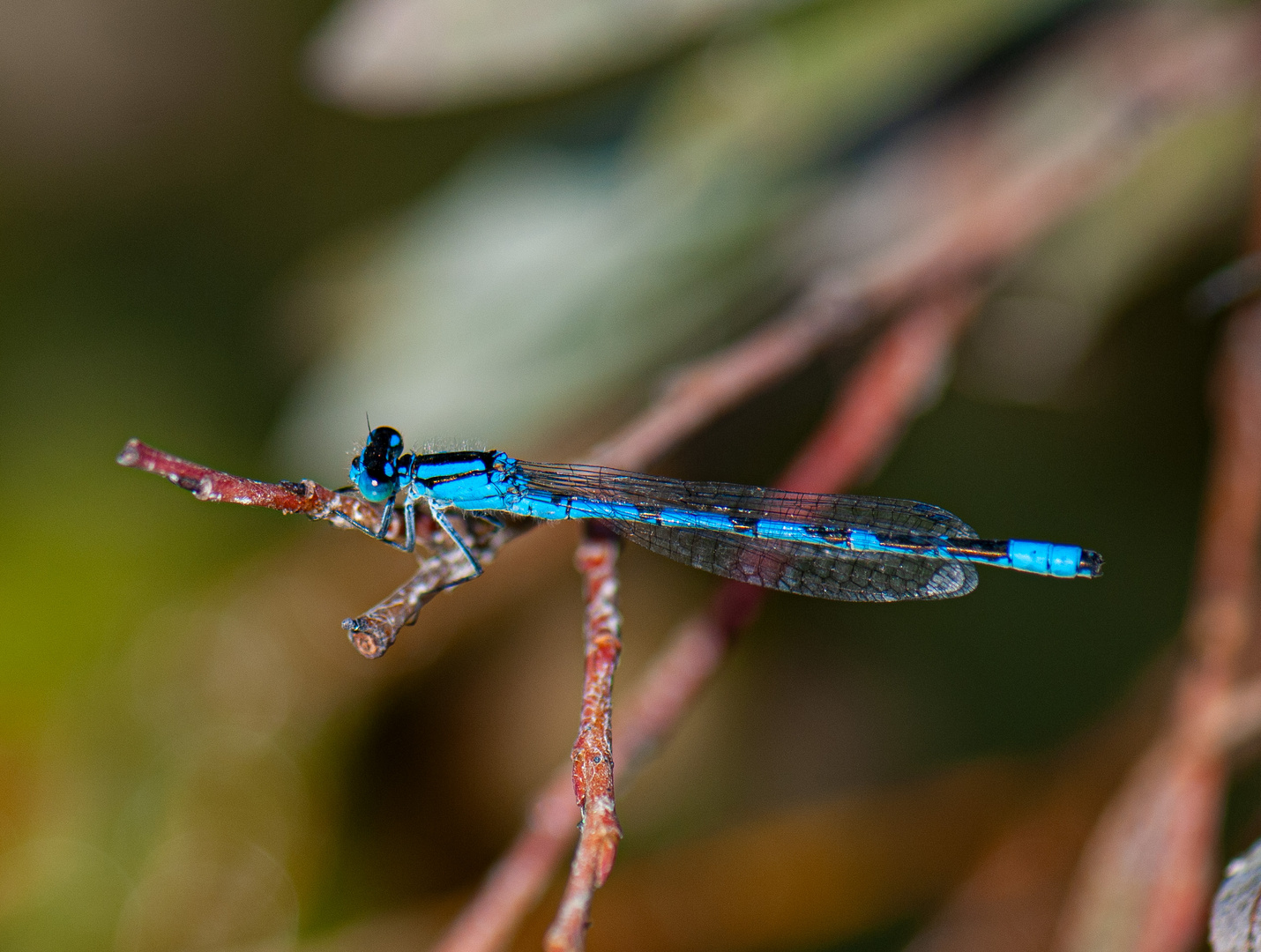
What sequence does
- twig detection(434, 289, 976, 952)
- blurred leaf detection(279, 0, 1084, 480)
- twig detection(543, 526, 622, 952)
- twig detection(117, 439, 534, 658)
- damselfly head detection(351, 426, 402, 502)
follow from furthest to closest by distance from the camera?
blurred leaf detection(279, 0, 1084, 480) → damselfly head detection(351, 426, 402, 502) → twig detection(434, 289, 976, 952) → twig detection(117, 439, 534, 658) → twig detection(543, 526, 622, 952)

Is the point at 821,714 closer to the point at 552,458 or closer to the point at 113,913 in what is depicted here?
the point at 552,458

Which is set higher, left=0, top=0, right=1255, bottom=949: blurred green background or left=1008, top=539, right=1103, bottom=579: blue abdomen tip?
left=0, top=0, right=1255, bottom=949: blurred green background

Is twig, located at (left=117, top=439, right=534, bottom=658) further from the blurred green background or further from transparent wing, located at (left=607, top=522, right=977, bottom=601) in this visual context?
the blurred green background

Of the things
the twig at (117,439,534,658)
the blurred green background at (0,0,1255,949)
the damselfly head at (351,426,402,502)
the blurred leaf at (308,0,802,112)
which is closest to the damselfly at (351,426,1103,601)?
the damselfly head at (351,426,402,502)

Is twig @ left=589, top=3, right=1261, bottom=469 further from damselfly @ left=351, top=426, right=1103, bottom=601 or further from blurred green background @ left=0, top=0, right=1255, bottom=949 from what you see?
damselfly @ left=351, top=426, right=1103, bottom=601

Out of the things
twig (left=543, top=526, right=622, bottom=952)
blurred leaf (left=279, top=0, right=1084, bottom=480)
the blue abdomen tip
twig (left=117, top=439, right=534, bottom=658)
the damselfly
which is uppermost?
blurred leaf (left=279, top=0, right=1084, bottom=480)

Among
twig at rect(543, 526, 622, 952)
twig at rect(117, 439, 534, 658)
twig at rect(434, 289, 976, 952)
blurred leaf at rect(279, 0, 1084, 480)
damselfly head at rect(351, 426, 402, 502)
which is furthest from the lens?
blurred leaf at rect(279, 0, 1084, 480)

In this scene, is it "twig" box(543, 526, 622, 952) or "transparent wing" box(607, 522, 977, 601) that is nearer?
"twig" box(543, 526, 622, 952)
